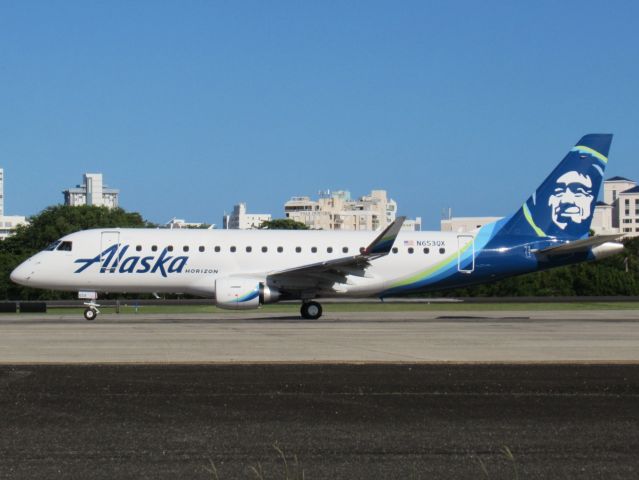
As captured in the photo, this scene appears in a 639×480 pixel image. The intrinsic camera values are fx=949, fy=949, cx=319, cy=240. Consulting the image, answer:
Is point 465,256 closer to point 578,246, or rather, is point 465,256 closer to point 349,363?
point 578,246

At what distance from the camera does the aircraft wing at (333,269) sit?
33844 millimetres

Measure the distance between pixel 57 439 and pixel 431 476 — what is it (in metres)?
3.97

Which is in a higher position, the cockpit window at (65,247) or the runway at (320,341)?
the cockpit window at (65,247)

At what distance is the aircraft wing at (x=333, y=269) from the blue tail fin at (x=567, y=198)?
216 inches

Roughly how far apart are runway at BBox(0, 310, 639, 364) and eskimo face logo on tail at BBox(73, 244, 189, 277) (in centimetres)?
310

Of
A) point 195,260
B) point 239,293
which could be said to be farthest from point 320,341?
point 195,260

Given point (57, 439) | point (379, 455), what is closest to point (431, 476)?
point (379, 455)

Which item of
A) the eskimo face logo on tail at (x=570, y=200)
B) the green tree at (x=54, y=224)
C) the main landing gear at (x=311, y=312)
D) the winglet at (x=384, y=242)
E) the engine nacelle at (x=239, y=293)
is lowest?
the main landing gear at (x=311, y=312)

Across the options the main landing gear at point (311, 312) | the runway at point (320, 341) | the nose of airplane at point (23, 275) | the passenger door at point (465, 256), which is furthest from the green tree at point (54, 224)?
the runway at point (320, 341)

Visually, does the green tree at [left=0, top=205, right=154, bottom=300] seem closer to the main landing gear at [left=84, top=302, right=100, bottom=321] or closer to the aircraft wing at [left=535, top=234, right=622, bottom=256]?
the main landing gear at [left=84, top=302, right=100, bottom=321]

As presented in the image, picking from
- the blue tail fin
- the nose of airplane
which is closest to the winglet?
the blue tail fin

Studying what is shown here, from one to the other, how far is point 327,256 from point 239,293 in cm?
480

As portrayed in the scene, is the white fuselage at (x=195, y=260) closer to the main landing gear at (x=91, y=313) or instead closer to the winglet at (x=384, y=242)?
the winglet at (x=384, y=242)

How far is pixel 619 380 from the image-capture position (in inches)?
575
